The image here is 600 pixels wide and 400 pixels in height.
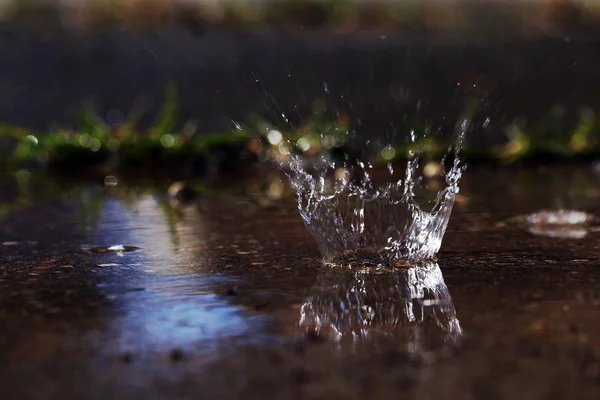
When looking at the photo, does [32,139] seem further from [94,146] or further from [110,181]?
[110,181]

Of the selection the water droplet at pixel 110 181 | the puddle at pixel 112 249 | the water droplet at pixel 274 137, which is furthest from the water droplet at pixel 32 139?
the puddle at pixel 112 249

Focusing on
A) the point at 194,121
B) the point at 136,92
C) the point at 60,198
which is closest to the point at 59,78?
the point at 136,92

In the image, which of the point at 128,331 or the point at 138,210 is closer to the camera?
the point at 128,331

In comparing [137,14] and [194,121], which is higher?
[137,14]

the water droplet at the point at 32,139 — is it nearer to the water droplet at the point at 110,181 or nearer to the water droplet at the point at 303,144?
the water droplet at the point at 110,181

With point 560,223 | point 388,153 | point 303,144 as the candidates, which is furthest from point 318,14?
point 560,223

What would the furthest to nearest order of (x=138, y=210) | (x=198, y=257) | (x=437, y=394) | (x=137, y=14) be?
1. (x=137, y=14)
2. (x=138, y=210)
3. (x=198, y=257)
4. (x=437, y=394)

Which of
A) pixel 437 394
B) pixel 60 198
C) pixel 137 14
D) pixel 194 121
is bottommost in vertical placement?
pixel 437 394

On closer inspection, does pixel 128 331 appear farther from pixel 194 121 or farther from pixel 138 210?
pixel 194 121
